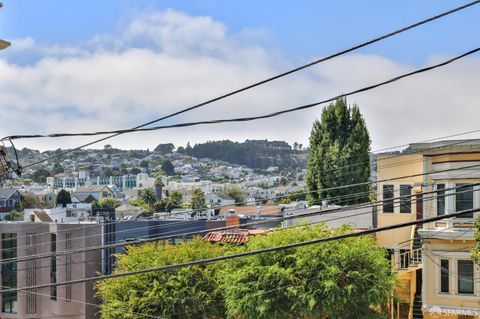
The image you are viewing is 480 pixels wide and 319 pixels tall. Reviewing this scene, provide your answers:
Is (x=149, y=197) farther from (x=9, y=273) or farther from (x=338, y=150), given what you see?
(x=9, y=273)

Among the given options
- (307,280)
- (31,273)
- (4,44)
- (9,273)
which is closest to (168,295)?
(307,280)

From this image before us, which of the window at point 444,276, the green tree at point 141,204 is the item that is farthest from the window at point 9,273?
the green tree at point 141,204

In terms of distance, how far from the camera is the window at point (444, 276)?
89.9 feet

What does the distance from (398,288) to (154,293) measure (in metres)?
9.14

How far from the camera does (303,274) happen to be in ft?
89.4

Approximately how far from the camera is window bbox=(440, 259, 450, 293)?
1078 inches

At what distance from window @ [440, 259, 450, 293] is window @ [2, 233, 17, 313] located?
1005 inches

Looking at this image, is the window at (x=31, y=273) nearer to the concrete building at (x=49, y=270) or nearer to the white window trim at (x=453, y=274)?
the concrete building at (x=49, y=270)

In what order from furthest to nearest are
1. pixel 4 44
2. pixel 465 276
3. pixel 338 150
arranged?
pixel 338 150
pixel 465 276
pixel 4 44

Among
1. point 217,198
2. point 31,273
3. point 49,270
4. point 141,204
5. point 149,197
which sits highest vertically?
point 49,270

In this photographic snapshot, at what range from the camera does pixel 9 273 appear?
4497cm

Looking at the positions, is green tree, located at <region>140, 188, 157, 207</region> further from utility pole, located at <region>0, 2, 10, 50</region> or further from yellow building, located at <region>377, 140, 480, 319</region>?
utility pole, located at <region>0, 2, 10, 50</region>

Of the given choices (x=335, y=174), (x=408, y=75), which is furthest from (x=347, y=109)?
(x=408, y=75)

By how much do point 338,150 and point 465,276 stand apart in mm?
38461
